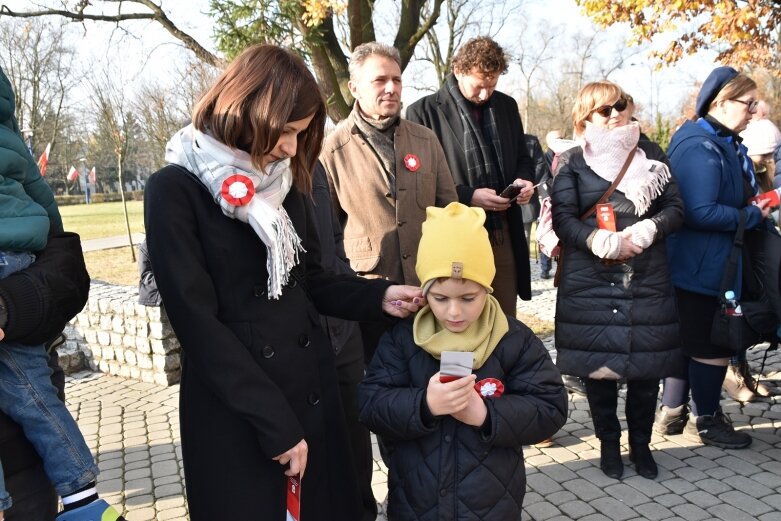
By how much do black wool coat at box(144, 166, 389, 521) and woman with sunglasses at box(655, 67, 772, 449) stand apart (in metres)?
2.46

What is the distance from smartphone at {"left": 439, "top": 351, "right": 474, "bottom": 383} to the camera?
73.7 inches

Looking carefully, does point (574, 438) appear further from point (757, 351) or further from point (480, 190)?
point (757, 351)

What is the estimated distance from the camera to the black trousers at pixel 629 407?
3.50 m

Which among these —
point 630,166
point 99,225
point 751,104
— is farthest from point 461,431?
point 99,225

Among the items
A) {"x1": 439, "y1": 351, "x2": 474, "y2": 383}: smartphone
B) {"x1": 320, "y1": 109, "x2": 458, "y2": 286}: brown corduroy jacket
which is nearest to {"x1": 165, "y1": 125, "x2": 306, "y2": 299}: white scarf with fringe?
{"x1": 439, "y1": 351, "x2": 474, "y2": 383}: smartphone

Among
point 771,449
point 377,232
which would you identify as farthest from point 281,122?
point 771,449

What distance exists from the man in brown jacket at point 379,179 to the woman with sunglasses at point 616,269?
2.82ft

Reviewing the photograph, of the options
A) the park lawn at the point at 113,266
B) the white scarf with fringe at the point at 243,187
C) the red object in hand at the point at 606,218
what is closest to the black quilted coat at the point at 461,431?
the white scarf with fringe at the point at 243,187

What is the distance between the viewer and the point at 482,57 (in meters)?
3.62

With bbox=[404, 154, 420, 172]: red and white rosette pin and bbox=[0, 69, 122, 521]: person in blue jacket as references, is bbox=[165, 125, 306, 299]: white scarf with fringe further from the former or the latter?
bbox=[404, 154, 420, 172]: red and white rosette pin

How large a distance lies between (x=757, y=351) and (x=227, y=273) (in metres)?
5.23

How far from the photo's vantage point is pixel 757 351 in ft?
18.4

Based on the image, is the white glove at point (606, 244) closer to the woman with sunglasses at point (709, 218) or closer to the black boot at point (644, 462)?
the woman with sunglasses at point (709, 218)

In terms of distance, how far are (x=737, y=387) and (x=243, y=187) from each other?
161 inches
